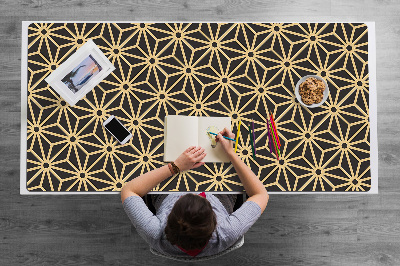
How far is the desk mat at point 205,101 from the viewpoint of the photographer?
1.31 meters

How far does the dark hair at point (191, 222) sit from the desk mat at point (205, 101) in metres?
0.25

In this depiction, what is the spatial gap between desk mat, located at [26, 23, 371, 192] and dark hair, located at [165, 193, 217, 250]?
246 millimetres

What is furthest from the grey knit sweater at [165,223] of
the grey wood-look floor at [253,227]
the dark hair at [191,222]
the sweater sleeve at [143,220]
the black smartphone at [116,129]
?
the grey wood-look floor at [253,227]

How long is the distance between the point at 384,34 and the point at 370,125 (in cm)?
96

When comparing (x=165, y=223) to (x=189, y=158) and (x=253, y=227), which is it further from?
(x=253, y=227)

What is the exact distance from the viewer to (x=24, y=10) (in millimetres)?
1997

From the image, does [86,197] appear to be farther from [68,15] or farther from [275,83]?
[275,83]

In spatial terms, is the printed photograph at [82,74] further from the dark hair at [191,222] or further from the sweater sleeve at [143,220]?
the dark hair at [191,222]

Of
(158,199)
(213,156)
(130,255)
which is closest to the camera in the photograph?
(213,156)

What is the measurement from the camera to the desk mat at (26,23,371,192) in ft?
4.29

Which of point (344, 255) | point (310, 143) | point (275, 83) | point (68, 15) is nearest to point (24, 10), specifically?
point (68, 15)

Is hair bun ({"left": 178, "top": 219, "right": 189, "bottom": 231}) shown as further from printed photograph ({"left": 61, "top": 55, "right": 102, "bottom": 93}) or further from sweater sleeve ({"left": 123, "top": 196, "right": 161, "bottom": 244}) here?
printed photograph ({"left": 61, "top": 55, "right": 102, "bottom": 93})

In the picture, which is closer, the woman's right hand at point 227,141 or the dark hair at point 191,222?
the dark hair at point 191,222

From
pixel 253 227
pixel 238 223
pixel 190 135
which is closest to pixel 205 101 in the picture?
pixel 190 135
